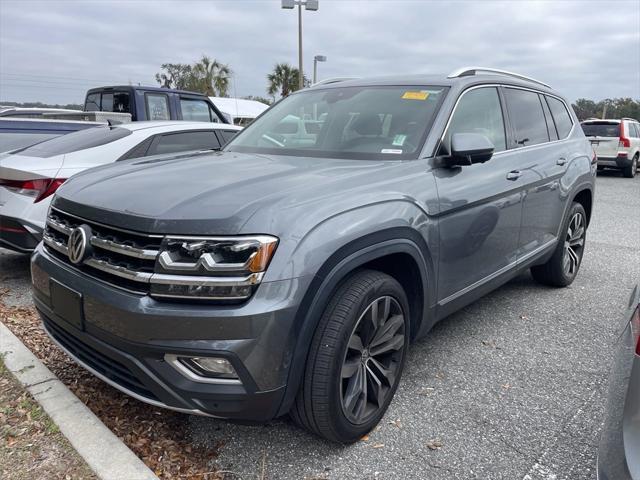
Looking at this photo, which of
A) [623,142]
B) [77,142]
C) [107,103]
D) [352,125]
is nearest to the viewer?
[352,125]

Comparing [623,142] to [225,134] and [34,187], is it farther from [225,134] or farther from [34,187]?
[34,187]

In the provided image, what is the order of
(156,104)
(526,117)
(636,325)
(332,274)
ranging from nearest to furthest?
(636,325) < (332,274) < (526,117) < (156,104)

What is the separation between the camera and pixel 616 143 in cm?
1603

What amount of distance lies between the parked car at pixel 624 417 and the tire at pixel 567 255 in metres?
3.09

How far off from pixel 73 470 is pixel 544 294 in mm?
4086

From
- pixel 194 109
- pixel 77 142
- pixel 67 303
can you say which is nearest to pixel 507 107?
pixel 67 303

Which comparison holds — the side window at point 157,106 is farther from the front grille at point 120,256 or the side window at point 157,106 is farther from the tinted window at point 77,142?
the front grille at point 120,256

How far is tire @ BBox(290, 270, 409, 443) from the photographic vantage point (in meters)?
2.22

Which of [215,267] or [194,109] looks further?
[194,109]

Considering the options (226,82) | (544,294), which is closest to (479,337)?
(544,294)

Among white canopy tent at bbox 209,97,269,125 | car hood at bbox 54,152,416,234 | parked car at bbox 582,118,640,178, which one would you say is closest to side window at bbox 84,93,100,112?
car hood at bbox 54,152,416,234

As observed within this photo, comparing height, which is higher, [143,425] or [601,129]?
[601,129]

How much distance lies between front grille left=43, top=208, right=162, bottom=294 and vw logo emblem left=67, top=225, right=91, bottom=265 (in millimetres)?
19

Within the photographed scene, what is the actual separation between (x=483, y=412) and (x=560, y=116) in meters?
3.16
